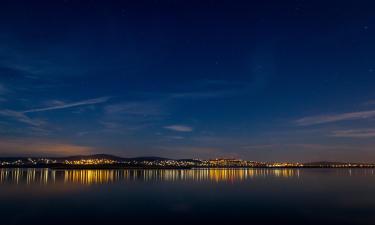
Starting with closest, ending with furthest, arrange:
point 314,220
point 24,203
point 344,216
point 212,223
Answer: point 212,223
point 314,220
point 344,216
point 24,203

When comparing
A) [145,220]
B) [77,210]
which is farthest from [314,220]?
[77,210]

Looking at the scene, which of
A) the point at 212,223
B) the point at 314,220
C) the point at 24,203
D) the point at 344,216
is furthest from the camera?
the point at 24,203

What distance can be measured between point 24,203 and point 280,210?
19.7 metres

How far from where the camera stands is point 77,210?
23.5 m

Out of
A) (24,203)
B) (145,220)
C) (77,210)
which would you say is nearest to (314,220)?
(145,220)

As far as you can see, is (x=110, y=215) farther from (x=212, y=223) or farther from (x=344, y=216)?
(x=344, y=216)

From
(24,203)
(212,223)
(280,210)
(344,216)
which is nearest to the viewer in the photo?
(212,223)

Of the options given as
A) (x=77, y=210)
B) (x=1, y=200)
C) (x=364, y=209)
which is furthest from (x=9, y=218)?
(x=364, y=209)

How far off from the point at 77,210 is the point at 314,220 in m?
15.6

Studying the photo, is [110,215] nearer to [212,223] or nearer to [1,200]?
[212,223]

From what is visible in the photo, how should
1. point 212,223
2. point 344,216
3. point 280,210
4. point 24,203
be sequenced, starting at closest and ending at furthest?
point 212,223
point 344,216
point 280,210
point 24,203

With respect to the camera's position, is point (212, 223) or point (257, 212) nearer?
A: point (212, 223)

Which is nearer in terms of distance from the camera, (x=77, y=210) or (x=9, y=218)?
(x=9, y=218)

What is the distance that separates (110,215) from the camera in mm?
21641
